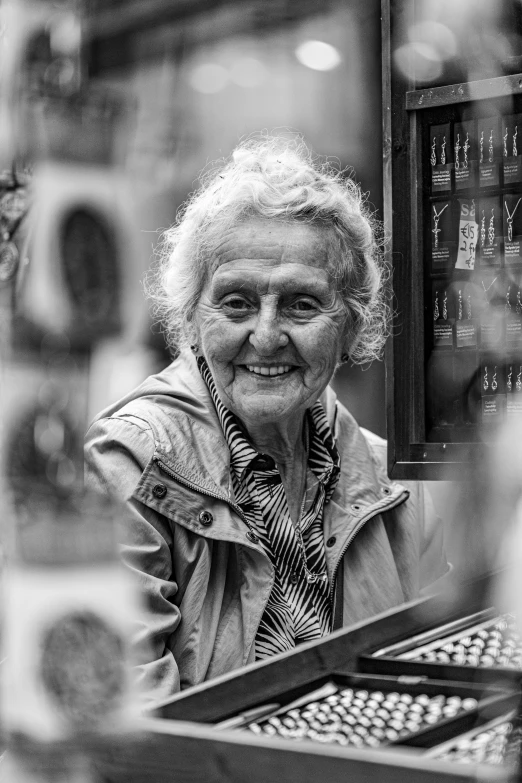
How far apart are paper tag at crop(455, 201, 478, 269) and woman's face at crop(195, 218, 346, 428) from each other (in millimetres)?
337

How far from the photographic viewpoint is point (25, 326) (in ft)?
2.63

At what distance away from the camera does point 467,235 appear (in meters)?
2.27

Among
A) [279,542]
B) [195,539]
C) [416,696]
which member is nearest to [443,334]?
[279,542]

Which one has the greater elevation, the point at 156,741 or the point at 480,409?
the point at 480,409

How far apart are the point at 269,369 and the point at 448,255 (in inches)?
19.0

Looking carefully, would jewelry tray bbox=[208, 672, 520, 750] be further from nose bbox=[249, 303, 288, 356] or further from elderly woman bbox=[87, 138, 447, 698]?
nose bbox=[249, 303, 288, 356]

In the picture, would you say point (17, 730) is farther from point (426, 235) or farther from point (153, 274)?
point (153, 274)

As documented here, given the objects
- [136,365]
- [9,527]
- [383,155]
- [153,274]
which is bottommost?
[9,527]

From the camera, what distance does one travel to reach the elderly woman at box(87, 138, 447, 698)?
217cm

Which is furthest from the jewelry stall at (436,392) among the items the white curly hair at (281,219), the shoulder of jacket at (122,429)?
the shoulder of jacket at (122,429)

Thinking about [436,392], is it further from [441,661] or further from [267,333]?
[441,661]

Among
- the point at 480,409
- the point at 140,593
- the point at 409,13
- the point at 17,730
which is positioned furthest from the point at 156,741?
the point at 409,13

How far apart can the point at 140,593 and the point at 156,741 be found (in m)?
0.96

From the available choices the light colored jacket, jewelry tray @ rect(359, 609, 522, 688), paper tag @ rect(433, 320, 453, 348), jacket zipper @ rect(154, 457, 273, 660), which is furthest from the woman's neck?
jewelry tray @ rect(359, 609, 522, 688)
